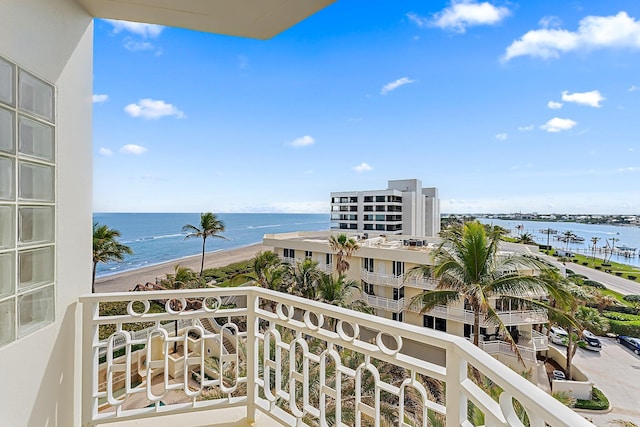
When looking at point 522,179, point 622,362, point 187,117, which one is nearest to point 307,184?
point 187,117

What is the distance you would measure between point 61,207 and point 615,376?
52.4ft

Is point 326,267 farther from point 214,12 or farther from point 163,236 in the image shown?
point 163,236

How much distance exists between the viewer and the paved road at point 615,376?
30.8 ft

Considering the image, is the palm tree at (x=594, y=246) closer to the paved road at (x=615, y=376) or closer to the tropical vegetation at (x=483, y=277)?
the paved road at (x=615, y=376)

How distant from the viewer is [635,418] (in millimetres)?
9211

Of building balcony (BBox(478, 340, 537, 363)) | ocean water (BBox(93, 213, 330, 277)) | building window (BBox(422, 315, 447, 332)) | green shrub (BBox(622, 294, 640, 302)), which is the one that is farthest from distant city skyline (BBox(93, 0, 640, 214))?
building window (BBox(422, 315, 447, 332))

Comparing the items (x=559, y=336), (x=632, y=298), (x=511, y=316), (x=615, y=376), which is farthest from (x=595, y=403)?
(x=632, y=298)

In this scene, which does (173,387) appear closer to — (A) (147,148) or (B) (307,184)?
(A) (147,148)

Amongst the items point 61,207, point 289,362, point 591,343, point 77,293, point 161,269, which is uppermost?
point 61,207

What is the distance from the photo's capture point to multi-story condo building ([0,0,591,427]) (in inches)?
45.3

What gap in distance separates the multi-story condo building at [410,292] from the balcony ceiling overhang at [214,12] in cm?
1025

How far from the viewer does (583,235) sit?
59.1 feet

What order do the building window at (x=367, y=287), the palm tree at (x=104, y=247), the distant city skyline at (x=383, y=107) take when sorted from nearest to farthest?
the distant city skyline at (x=383, y=107) < the palm tree at (x=104, y=247) < the building window at (x=367, y=287)

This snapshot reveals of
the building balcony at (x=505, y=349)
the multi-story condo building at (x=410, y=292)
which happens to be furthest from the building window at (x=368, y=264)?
the building balcony at (x=505, y=349)
